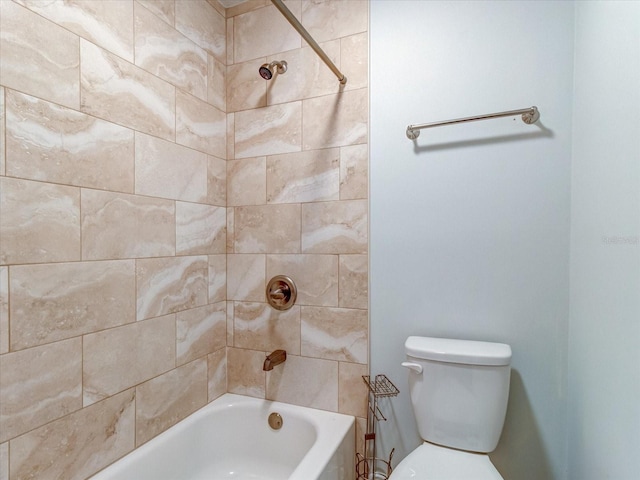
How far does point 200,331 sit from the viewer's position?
5.49ft

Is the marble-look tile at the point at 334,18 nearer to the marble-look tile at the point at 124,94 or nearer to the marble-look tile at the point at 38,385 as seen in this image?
the marble-look tile at the point at 124,94

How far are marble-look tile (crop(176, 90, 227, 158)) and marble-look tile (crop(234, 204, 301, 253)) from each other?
0.36 metres

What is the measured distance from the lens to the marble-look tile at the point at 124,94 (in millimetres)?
1159

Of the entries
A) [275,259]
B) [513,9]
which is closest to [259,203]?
[275,259]

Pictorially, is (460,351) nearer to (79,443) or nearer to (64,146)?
(79,443)

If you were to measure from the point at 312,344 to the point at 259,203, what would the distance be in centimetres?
78

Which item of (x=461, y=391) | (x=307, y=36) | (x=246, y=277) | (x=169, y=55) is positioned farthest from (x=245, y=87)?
(x=461, y=391)

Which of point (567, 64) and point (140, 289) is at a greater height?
point (567, 64)

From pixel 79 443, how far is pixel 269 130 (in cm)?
152

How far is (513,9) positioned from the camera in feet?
4.45

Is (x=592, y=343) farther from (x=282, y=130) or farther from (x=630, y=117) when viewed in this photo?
(x=282, y=130)

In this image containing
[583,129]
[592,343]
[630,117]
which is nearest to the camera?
[630,117]

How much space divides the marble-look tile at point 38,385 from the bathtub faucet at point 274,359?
0.72 meters

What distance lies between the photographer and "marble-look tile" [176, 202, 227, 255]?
156cm
